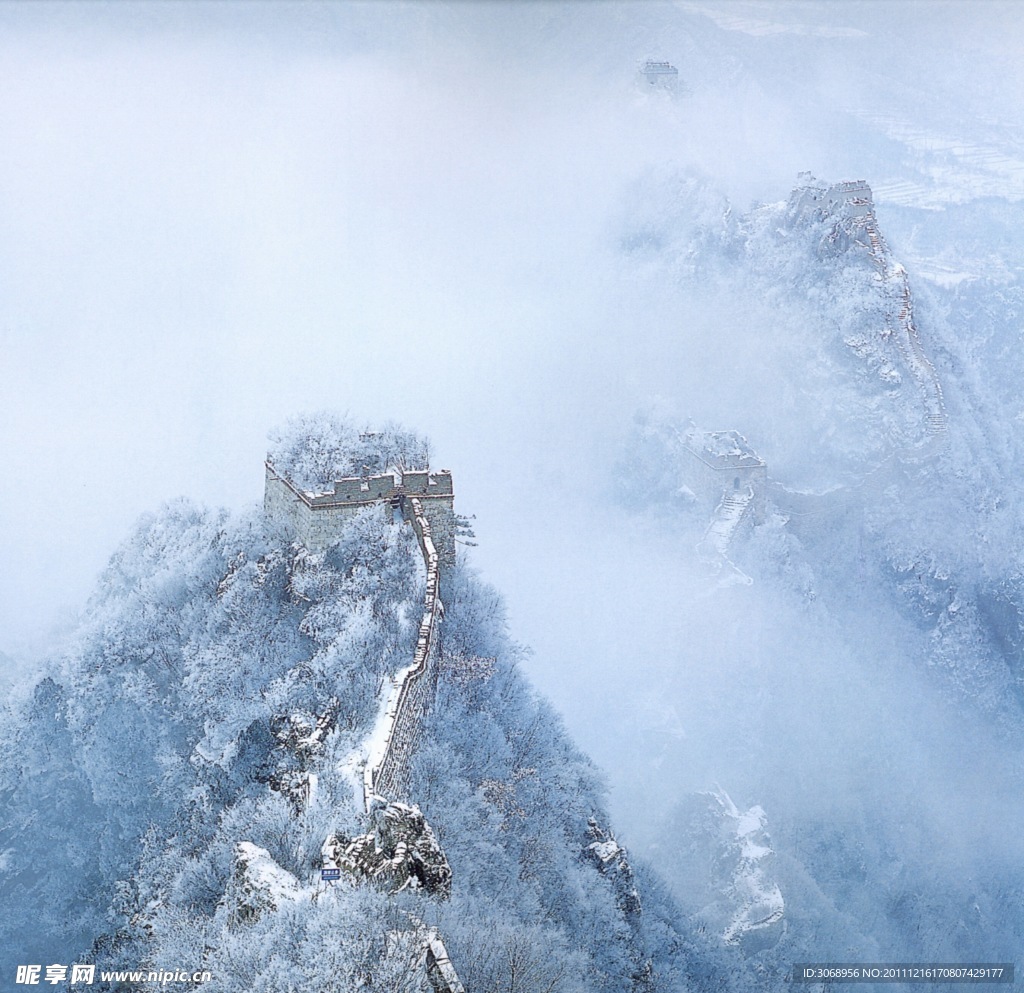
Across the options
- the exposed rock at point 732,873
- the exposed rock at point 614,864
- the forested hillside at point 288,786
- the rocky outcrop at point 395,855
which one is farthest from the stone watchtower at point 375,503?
the exposed rock at point 732,873

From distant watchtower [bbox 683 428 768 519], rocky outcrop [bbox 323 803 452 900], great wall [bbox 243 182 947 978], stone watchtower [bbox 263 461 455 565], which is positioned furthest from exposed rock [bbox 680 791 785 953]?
rocky outcrop [bbox 323 803 452 900]

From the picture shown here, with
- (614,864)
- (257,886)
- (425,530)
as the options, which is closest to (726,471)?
(425,530)

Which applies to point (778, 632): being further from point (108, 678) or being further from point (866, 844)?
point (108, 678)

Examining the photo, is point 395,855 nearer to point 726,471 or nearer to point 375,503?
point 375,503

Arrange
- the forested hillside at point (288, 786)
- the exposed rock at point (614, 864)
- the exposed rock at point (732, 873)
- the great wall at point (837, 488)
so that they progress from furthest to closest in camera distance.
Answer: the great wall at point (837, 488), the exposed rock at point (732, 873), the exposed rock at point (614, 864), the forested hillside at point (288, 786)

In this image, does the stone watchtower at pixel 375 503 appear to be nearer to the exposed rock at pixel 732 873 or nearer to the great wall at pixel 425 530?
the great wall at pixel 425 530

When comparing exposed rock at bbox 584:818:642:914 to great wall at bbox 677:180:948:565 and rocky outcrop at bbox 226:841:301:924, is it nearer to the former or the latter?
rocky outcrop at bbox 226:841:301:924
